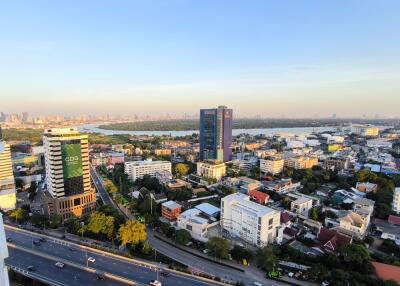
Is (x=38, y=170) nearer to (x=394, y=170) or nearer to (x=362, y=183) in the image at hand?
(x=362, y=183)

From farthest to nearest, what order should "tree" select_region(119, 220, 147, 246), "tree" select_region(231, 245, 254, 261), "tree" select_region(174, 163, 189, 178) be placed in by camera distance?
1. "tree" select_region(174, 163, 189, 178)
2. "tree" select_region(119, 220, 147, 246)
3. "tree" select_region(231, 245, 254, 261)

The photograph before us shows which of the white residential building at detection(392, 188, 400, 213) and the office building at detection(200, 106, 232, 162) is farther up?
the office building at detection(200, 106, 232, 162)

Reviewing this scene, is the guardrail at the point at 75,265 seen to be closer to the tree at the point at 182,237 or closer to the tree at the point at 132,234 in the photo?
the tree at the point at 132,234

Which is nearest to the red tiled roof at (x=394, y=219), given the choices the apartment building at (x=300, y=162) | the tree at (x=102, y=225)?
the apartment building at (x=300, y=162)

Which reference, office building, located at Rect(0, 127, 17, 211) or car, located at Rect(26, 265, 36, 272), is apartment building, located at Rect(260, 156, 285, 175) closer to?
car, located at Rect(26, 265, 36, 272)

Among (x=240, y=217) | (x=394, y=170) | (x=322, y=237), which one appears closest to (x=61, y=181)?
(x=240, y=217)

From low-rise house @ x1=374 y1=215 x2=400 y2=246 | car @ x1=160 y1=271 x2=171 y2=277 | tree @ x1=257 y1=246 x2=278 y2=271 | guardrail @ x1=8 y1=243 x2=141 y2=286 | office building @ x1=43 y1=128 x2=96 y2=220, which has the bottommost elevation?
car @ x1=160 y1=271 x2=171 y2=277

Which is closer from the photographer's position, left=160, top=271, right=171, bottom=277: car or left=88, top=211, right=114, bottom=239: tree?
left=160, top=271, right=171, bottom=277: car

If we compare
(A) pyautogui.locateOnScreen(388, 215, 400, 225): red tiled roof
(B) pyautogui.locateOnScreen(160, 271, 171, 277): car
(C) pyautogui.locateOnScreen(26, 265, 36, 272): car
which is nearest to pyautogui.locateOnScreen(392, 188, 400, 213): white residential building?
(A) pyautogui.locateOnScreen(388, 215, 400, 225): red tiled roof

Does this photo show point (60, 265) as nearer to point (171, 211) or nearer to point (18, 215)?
point (171, 211)
